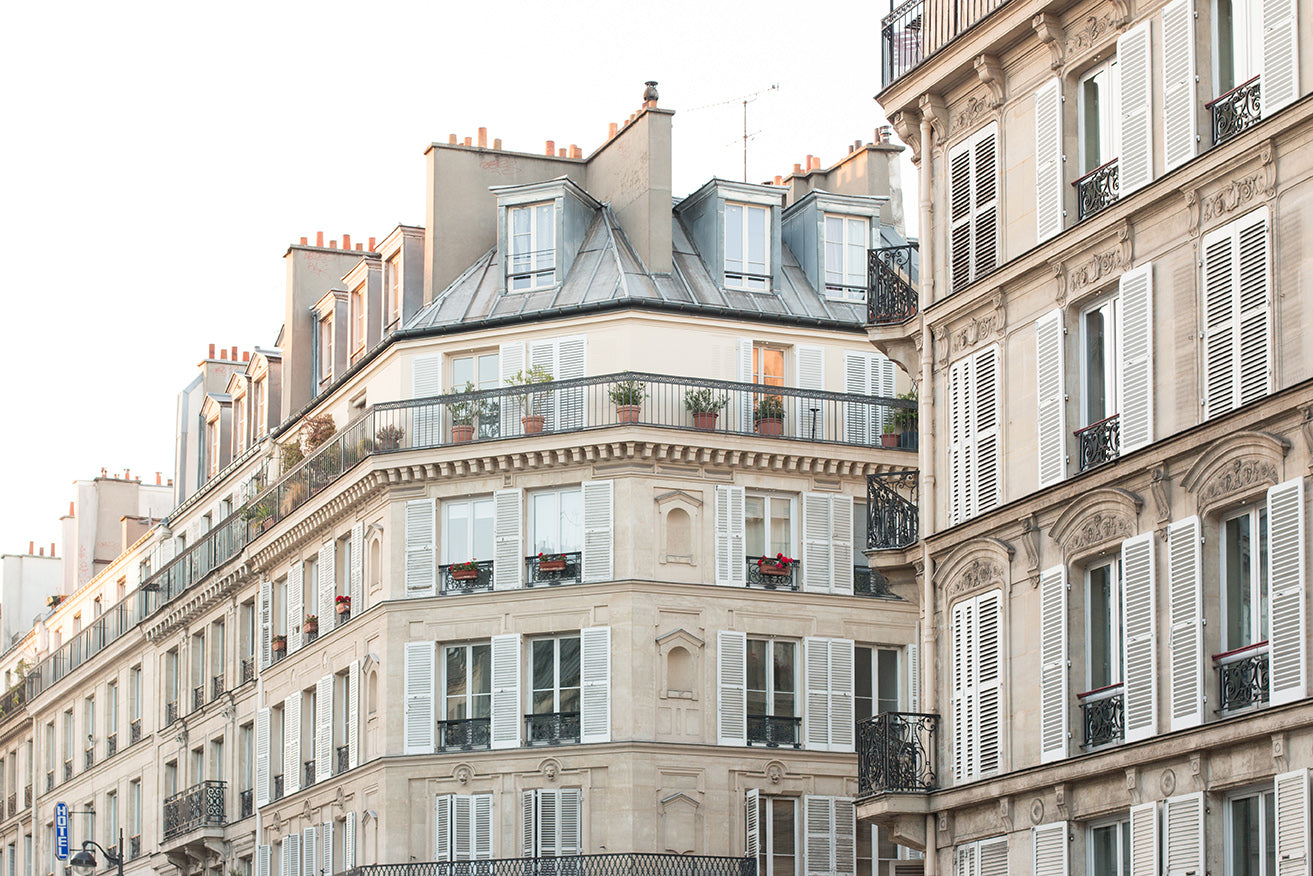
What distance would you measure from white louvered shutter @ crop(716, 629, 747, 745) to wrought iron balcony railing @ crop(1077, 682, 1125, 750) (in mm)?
16465

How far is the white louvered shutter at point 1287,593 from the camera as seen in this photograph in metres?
20.8

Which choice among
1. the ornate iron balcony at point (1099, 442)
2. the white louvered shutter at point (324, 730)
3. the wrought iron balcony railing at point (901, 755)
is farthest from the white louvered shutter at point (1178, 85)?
the white louvered shutter at point (324, 730)

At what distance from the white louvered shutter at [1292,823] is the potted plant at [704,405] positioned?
21.4 meters

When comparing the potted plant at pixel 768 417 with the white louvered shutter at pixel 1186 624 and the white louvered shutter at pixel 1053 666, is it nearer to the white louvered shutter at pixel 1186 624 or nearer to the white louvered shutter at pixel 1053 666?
the white louvered shutter at pixel 1053 666

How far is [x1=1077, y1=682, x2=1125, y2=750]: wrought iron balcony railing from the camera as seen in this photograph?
23594 mm

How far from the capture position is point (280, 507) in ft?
157

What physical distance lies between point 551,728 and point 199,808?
509 inches

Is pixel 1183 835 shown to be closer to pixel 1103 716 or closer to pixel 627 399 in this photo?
pixel 1103 716

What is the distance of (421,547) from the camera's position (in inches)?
1663

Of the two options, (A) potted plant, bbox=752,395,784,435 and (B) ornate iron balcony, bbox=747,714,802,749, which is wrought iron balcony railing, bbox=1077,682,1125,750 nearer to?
(B) ornate iron balcony, bbox=747,714,802,749

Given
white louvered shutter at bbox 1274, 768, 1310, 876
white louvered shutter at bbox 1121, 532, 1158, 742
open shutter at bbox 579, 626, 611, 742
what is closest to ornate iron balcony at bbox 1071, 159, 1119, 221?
white louvered shutter at bbox 1121, 532, 1158, 742

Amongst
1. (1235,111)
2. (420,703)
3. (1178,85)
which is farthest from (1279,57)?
(420,703)

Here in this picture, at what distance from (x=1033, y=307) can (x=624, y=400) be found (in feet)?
52.2

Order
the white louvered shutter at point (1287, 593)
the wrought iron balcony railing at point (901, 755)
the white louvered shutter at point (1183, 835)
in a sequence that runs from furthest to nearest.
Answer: the wrought iron balcony railing at point (901, 755)
the white louvered shutter at point (1183, 835)
the white louvered shutter at point (1287, 593)
